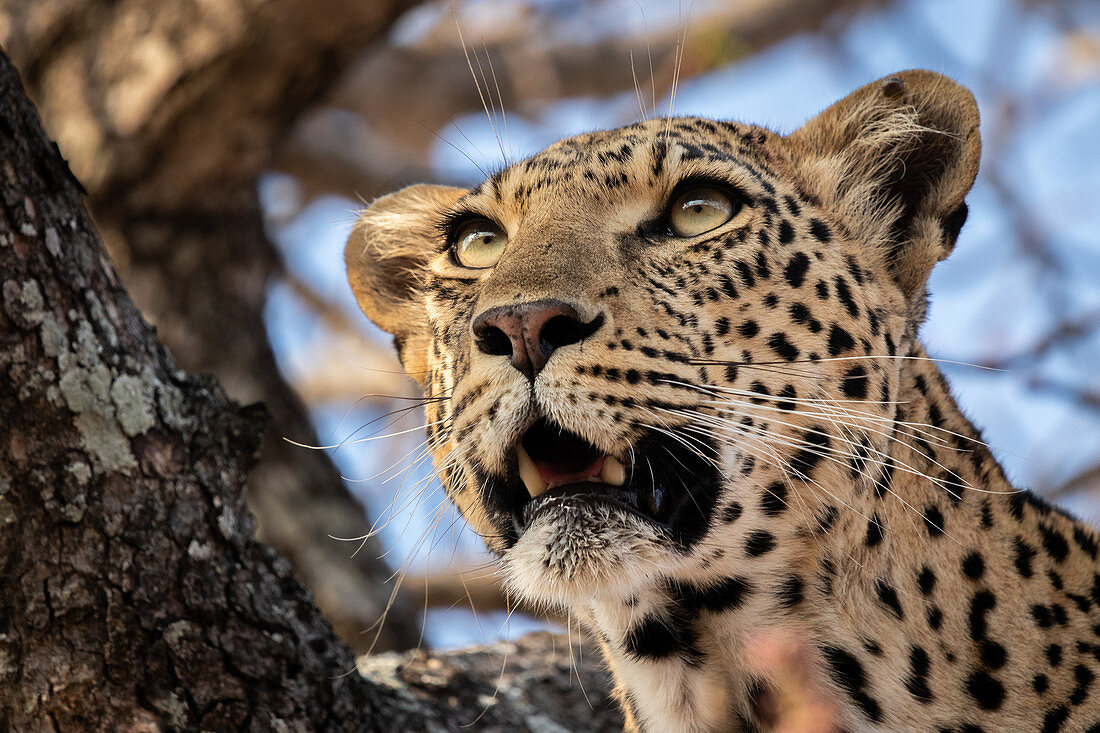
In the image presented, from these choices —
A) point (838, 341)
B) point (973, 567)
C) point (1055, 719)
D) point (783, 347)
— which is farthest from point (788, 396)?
point (1055, 719)

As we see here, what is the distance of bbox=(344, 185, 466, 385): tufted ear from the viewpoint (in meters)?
5.05

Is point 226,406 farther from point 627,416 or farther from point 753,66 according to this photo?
point 753,66

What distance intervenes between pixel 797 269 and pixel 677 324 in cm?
56

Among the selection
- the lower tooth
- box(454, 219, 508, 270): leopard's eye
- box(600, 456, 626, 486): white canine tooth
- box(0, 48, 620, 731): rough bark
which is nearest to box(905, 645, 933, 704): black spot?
the lower tooth

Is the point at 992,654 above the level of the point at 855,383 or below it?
below

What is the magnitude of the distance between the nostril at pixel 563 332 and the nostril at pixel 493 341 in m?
0.13

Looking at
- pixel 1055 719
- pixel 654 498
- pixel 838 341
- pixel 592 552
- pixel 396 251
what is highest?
pixel 396 251

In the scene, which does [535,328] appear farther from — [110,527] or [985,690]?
[985,690]

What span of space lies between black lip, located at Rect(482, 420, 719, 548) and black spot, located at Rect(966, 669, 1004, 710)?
0.99 metres

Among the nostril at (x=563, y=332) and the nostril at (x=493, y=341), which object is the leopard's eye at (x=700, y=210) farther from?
the nostril at (x=493, y=341)

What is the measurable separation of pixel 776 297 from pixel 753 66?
8.03 metres

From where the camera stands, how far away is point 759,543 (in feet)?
12.1

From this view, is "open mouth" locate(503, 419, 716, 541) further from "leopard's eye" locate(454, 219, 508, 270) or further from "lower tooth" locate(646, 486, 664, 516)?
"leopard's eye" locate(454, 219, 508, 270)

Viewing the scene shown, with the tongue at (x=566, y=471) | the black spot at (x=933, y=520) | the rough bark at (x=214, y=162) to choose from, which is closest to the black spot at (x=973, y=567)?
the black spot at (x=933, y=520)
